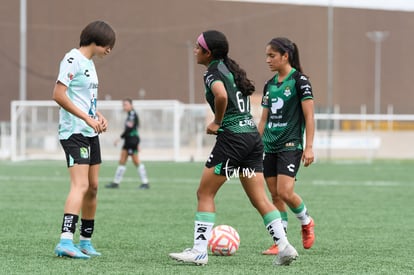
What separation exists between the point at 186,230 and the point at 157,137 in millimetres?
26267

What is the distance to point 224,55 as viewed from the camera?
22.7 feet

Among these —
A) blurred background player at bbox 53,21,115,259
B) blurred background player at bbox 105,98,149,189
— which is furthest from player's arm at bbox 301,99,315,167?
blurred background player at bbox 105,98,149,189

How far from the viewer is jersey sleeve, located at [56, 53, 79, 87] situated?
7.15 m

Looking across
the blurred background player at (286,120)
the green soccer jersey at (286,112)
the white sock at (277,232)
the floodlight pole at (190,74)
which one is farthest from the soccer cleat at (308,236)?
the floodlight pole at (190,74)

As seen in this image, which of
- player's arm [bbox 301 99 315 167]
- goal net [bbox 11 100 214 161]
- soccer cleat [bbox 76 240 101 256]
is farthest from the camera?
goal net [bbox 11 100 214 161]

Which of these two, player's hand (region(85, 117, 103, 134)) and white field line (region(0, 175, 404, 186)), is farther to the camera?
white field line (region(0, 175, 404, 186))

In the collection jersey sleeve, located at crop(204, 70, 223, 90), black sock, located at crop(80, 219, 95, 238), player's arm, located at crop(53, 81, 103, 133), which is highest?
jersey sleeve, located at crop(204, 70, 223, 90)

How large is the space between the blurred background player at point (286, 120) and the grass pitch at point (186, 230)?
24.1 inches

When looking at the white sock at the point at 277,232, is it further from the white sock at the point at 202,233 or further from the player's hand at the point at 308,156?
the player's hand at the point at 308,156

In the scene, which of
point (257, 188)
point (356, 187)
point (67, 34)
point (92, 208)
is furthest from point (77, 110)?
point (67, 34)

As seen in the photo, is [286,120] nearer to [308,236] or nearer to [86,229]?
[308,236]

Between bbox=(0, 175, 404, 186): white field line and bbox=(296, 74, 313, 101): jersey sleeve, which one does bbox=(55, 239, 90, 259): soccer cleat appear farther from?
bbox=(0, 175, 404, 186): white field line

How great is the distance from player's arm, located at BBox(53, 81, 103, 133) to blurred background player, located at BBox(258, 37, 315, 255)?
5.97 feet

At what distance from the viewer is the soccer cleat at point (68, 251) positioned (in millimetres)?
7145
